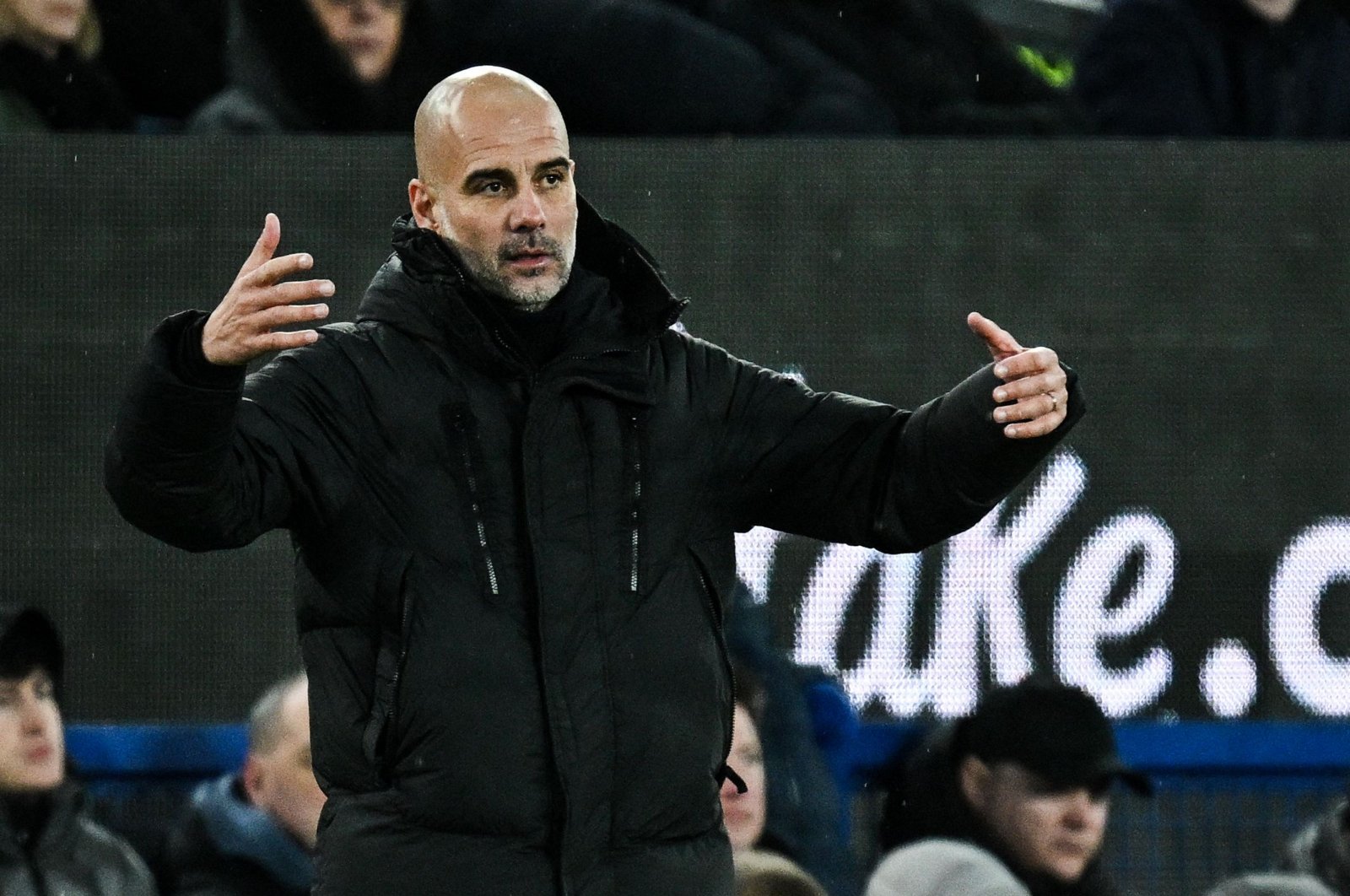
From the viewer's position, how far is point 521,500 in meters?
3.06

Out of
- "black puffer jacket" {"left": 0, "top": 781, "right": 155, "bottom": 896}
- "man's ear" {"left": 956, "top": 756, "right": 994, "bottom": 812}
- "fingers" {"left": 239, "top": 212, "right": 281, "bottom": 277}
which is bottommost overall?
"black puffer jacket" {"left": 0, "top": 781, "right": 155, "bottom": 896}

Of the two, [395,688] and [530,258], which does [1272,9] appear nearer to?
[530,258]

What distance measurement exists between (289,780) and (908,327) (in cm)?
146

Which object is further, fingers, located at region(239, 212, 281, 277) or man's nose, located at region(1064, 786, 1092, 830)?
man's nose, located at region(1064, 786, 1092, 830)

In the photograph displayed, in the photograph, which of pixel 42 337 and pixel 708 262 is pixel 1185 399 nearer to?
pixel 708 262

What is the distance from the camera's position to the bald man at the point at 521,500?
118 inches

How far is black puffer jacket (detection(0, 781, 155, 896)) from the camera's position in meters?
4.63

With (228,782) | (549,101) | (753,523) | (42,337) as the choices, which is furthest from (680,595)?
(42,337)

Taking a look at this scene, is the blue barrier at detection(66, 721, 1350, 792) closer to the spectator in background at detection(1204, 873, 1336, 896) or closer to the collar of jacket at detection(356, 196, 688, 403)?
the spectator in background at detection(1204, 873, 1336, 896)

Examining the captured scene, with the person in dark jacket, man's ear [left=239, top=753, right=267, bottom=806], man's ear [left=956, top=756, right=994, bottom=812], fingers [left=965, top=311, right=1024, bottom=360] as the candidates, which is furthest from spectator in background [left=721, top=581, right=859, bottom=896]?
fingers [left=965, top=311, right=1024, bottom=360]

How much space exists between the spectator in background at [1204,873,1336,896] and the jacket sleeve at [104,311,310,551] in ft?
8.64

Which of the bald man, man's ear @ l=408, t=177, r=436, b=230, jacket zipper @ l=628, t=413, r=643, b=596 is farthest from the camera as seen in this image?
man's ear @ l=408, t=177, r=436, b=230

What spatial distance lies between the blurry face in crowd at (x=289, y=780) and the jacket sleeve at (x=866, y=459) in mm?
1698

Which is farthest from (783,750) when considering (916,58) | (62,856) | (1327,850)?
(916,58)
